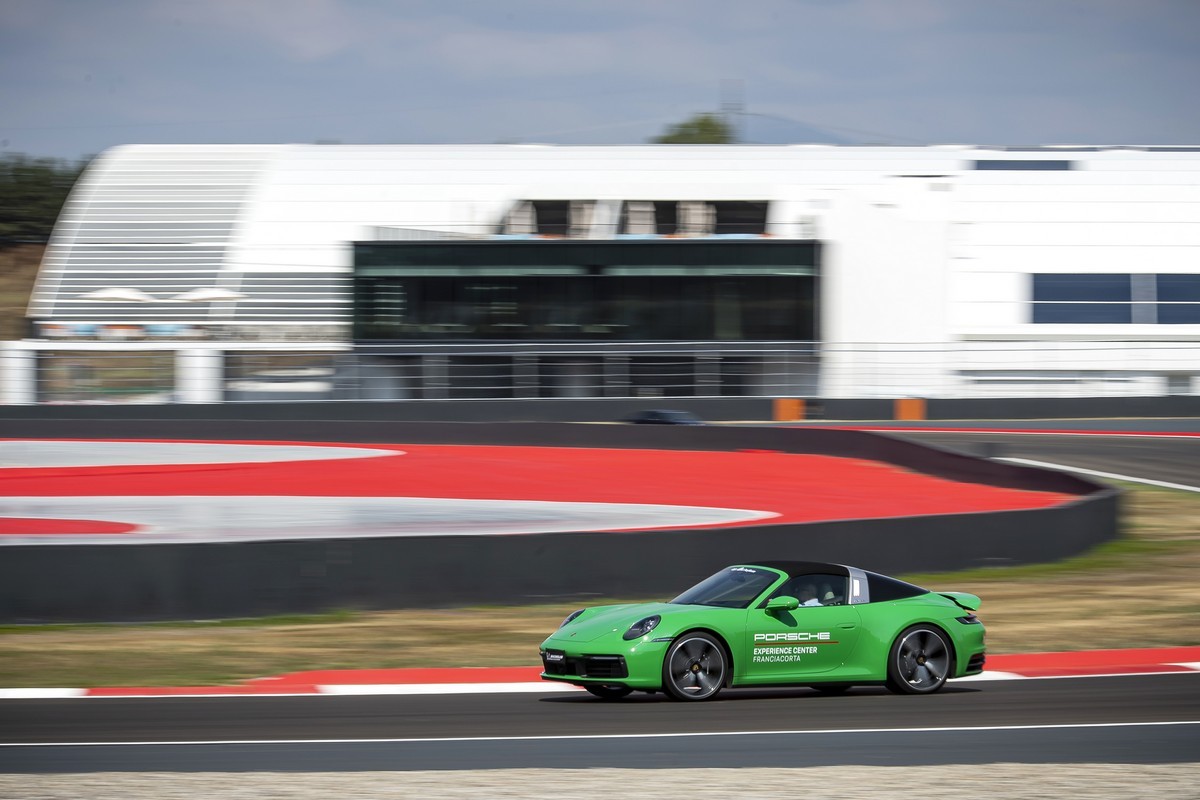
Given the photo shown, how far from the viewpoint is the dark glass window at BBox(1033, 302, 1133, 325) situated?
49.7m

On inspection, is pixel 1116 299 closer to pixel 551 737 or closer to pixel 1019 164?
pixel 1019 164

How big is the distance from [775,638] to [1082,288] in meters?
45.6

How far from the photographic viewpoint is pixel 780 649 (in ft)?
28.5

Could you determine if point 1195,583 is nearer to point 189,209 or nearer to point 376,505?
point 376,505

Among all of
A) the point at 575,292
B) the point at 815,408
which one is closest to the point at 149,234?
the point at 575,292

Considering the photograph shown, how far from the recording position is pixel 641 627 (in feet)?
27.8

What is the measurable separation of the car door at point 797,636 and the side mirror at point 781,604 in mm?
12

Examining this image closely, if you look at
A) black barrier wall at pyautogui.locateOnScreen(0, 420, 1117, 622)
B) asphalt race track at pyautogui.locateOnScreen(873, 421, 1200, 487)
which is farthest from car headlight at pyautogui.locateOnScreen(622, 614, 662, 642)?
asphalt race track at pyautogui.locateOnScreen(873, 421, 1200, 487)

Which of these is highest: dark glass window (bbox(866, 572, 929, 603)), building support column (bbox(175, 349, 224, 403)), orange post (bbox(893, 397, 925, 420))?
building support column (bbox(175, 349, 224, 403))

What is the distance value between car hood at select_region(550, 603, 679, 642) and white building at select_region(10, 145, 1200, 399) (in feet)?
93.9

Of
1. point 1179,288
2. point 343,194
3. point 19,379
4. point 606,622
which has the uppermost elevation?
point 343,194

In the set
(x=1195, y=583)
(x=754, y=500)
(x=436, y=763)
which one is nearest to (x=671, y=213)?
(x=754, y=500)

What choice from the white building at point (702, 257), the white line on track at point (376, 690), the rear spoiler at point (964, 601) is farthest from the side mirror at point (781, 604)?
the white building at point (702, 257)

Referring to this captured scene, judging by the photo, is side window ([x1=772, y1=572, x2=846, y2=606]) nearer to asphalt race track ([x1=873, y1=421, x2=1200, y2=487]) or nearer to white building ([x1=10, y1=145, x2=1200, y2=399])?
asphalt race track ([x1=873, y1=421, x2=1200, y2=487])
